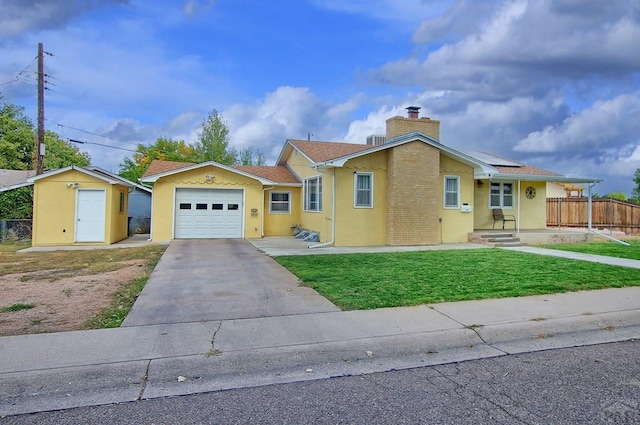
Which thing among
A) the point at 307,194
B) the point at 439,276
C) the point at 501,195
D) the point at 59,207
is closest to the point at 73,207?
the point at 59,207

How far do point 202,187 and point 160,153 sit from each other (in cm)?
2747

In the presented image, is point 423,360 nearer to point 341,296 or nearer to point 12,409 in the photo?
point 341,296

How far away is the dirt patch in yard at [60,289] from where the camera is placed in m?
5.84

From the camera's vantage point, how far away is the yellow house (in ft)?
54.5

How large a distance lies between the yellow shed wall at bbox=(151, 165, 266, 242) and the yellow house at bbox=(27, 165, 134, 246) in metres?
1.83

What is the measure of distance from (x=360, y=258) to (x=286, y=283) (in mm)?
4113

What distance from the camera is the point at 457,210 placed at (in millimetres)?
17375

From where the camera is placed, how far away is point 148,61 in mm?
16547

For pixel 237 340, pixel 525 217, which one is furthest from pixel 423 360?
pixel 525 217

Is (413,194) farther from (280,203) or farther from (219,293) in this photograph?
(219,293)

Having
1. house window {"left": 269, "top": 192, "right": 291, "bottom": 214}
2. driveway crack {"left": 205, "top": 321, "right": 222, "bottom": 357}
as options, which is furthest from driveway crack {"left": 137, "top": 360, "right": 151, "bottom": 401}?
house window {"left": 269, "top": 192, "right": 291, "bottom": 214}

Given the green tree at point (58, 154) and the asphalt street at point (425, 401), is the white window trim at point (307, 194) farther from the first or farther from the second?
the green tree at point (58, 154)

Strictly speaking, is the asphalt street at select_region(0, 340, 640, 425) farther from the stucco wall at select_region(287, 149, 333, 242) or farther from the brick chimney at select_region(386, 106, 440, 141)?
the brick chimney at select_region(386, 106, 440, 141)

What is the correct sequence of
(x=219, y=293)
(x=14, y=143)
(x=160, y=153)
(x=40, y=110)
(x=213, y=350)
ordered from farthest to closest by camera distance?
1. (x=160, y=153)
2. (x=14, y=143)
3. (x=40, y=110)
4. (x=219, y=293)
5. (x=213, y=350)
